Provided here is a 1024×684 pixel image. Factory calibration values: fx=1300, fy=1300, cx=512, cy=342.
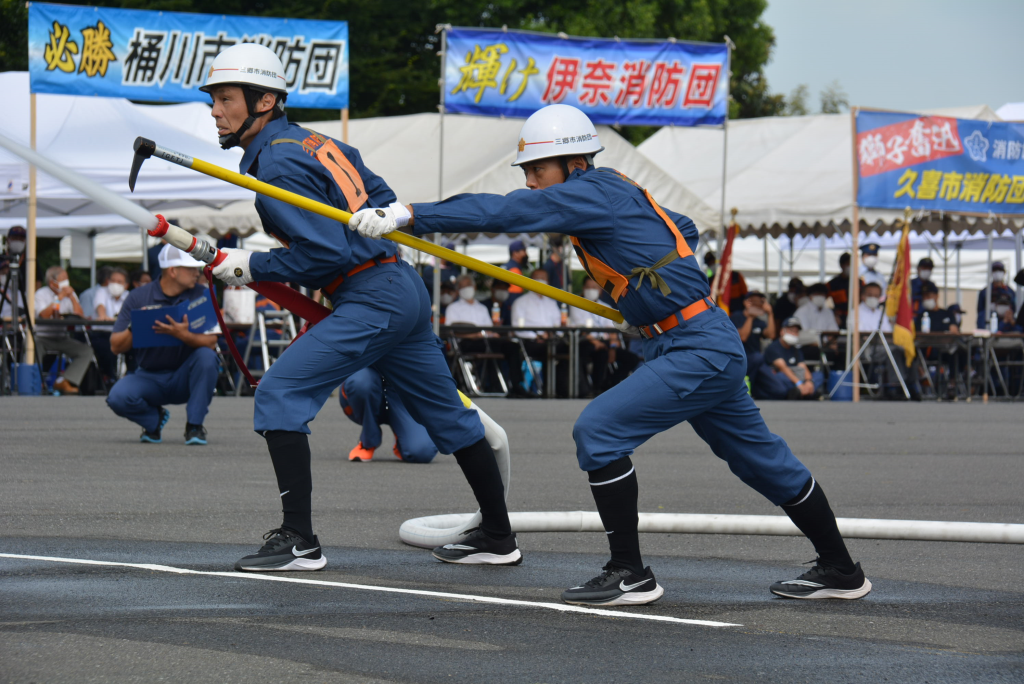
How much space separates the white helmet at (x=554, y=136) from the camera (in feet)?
15.8

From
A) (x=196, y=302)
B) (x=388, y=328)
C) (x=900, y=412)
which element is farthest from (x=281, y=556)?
(x=900, y=412)

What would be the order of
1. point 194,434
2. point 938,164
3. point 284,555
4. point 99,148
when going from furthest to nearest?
point 938,164
point 99,148
point 194,434
point 284,555

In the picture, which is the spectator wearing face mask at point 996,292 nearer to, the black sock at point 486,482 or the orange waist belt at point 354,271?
the black sock at point 486,482

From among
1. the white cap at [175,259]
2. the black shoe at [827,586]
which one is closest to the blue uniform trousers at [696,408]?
the black shoe at [827,586]

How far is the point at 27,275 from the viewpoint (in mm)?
16250

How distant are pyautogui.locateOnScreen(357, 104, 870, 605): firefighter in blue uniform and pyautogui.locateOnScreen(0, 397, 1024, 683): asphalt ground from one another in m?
0.17

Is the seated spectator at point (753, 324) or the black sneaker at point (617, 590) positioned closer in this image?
the black sneaker at point (617, 590)

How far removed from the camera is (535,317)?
17.7 m

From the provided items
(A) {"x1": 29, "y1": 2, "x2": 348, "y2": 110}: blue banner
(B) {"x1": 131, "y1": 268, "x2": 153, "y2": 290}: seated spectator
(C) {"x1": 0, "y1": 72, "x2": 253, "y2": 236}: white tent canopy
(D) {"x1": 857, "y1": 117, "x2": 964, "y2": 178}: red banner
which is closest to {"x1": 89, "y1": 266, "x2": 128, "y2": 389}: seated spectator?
(B) {"x1": 131, "y1": 268, "x2": 153, "y2": 290}: seated spectator

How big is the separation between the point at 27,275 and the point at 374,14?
66.7ft

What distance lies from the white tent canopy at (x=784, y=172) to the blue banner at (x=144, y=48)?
6485mm

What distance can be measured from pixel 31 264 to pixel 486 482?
478 inches

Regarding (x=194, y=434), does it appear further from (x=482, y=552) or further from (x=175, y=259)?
(x=482, y=552)

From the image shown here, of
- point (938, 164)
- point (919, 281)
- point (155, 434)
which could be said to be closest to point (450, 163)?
point (938, 164)
